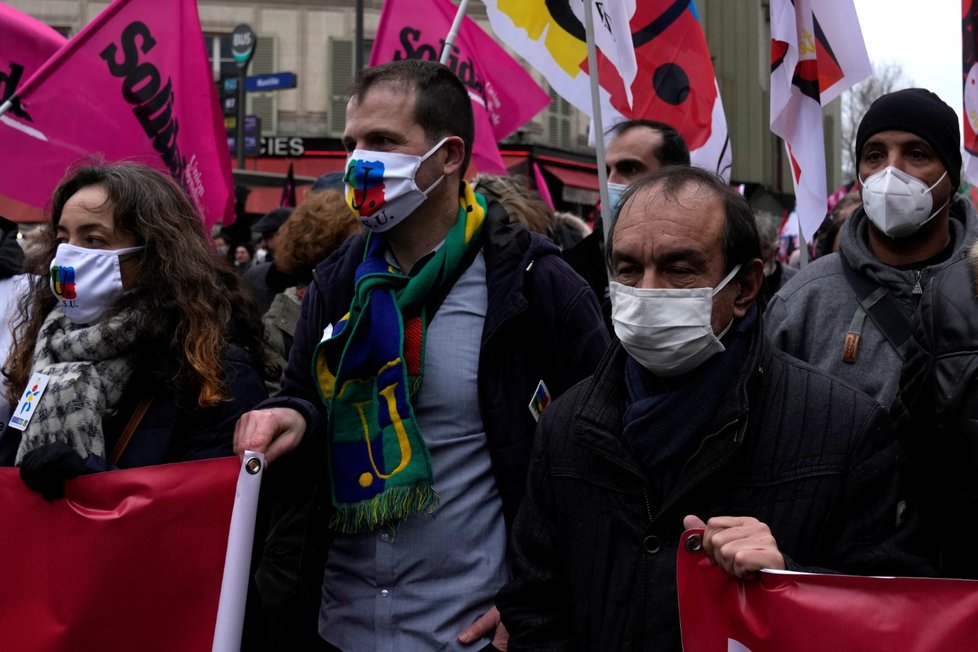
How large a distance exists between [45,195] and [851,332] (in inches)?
134

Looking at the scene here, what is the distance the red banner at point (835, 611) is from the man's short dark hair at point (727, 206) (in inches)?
23.3

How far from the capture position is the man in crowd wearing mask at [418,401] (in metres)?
2.87

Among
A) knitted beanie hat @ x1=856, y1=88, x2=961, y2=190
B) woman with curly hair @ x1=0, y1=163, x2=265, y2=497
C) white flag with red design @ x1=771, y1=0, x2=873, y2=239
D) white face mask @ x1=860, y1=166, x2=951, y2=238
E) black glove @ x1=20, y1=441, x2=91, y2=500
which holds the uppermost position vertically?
white flag with red design @ x1=771, y1=0, x2=873, y2=239

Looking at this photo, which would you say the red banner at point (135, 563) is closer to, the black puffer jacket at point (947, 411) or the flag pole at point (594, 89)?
the black puffer jacket at point (947, 411)

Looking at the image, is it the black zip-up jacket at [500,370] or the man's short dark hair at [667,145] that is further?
the man's short dark hair at [667,145]

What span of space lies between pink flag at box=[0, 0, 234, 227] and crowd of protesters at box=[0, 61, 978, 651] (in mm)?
1774

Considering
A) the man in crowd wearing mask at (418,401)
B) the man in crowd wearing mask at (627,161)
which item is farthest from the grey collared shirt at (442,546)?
the man in crowd wearing mask at (627,161)

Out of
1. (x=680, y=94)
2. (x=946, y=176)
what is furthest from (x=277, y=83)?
(x=946, y=176)

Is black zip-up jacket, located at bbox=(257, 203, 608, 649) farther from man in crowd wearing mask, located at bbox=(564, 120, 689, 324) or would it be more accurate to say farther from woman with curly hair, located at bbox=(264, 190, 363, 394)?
woman with curly hair, located at bbox=(264, 190, 363, 394)

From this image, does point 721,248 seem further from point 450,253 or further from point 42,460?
point 42,460

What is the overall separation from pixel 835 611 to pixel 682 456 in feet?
1.29

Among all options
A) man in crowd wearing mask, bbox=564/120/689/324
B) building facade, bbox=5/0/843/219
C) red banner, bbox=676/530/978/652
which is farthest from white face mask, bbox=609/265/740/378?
building facade, bbox=5/0/843/219

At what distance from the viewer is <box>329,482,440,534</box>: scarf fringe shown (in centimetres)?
282

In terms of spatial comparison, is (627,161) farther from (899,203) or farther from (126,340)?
(126,340)
